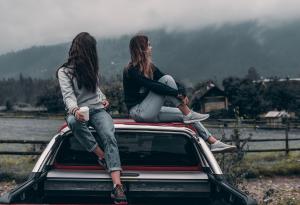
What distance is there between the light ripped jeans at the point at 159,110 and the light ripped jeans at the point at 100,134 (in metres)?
0.54

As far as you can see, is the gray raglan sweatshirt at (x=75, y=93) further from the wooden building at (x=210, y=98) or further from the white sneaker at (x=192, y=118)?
the wooden building at (x=210, y=98)

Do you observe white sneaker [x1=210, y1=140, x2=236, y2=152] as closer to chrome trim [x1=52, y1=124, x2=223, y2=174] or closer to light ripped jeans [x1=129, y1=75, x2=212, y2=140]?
light ripped jeans [x1=129, y1=75, x2=212, y2=140]

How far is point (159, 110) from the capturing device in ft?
17.0

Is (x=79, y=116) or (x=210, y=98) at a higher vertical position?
(x=79, y=116)

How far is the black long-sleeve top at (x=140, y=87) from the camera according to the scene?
508 centimetres

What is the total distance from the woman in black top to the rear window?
31 cm

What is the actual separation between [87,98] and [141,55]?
Answer: 0.83m

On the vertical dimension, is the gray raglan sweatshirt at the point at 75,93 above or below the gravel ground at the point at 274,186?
above

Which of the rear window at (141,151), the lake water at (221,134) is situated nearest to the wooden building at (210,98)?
the lake water at (221,134)

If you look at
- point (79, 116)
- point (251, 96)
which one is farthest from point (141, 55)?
point (251, 96)

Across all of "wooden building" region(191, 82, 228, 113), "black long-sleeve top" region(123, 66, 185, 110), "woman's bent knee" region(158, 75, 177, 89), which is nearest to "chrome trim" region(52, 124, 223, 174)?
"black long-sleeve top" region(123, 66, 185, 110)

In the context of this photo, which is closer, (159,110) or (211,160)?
(211,160)

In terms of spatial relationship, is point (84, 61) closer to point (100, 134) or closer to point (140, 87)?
point (100, 134)

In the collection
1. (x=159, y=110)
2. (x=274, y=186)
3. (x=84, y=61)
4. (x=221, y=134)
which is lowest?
(x=274, y=186)
